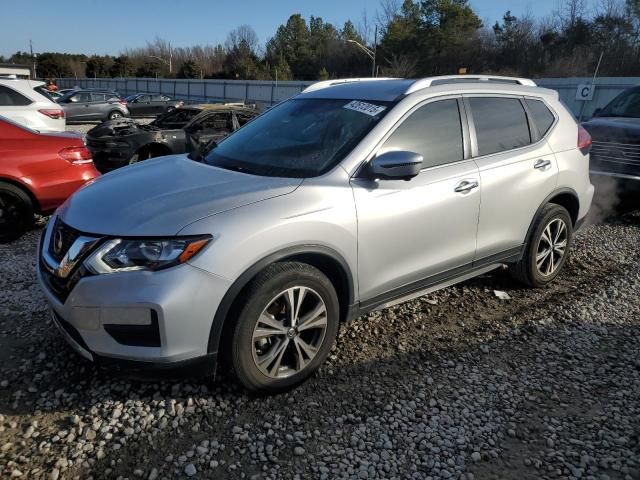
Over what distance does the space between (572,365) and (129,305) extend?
9.41 ft

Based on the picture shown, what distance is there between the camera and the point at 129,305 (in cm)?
242

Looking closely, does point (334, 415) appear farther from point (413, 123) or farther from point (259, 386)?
point (413, 123)

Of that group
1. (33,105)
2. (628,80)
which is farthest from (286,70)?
(33,105)

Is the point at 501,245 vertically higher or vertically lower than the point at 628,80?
lower

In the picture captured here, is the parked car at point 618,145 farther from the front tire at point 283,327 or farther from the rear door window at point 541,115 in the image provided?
the front tire at point 283,327

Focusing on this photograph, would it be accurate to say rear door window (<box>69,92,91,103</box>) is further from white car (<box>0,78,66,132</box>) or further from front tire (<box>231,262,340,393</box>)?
front tire (<box>231,262,340,393</box>)

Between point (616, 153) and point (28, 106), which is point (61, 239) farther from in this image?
point (28, 106)

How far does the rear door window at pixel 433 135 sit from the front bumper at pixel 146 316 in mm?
1510

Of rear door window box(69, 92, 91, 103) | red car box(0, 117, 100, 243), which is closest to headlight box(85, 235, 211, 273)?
red car box(0, 117, 100, 243)

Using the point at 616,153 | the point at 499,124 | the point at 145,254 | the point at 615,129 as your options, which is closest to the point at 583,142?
the point at 499,124

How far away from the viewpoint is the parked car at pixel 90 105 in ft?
72.1

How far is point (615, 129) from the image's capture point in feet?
22.8

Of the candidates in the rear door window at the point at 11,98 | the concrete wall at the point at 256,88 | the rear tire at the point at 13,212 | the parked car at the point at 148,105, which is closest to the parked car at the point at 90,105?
the parked car at the point at 148,105

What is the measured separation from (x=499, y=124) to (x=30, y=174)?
4.76 m
